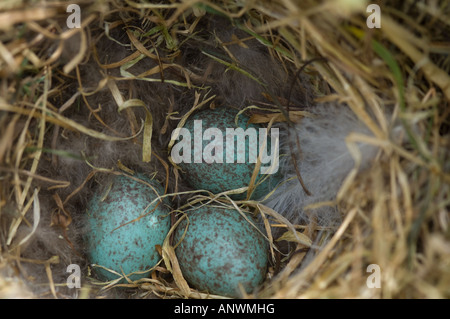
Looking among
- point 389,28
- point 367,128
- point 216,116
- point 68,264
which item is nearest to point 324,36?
point 389,28

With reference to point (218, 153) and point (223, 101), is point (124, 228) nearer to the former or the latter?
point (218, 153)

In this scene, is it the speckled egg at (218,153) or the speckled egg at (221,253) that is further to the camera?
the speckled egg at (218,153)

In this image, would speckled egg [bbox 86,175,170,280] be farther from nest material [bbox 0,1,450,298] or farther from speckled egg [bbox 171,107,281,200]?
speckled egg [bbox 171,107,281,200]

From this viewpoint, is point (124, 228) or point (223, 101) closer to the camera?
point (124, 228)

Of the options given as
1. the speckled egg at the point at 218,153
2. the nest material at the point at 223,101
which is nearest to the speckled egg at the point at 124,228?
the nest material at the point at 223,101

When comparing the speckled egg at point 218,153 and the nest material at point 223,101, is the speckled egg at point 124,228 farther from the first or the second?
the speckled egg at point 218,153

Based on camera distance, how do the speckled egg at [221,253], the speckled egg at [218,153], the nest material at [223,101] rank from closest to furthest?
the nest material at [223,101]
the speckled egg at [221,253]
the speckled egg at [218,153]

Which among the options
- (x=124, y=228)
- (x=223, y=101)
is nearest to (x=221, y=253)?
(x=124, y=228)
